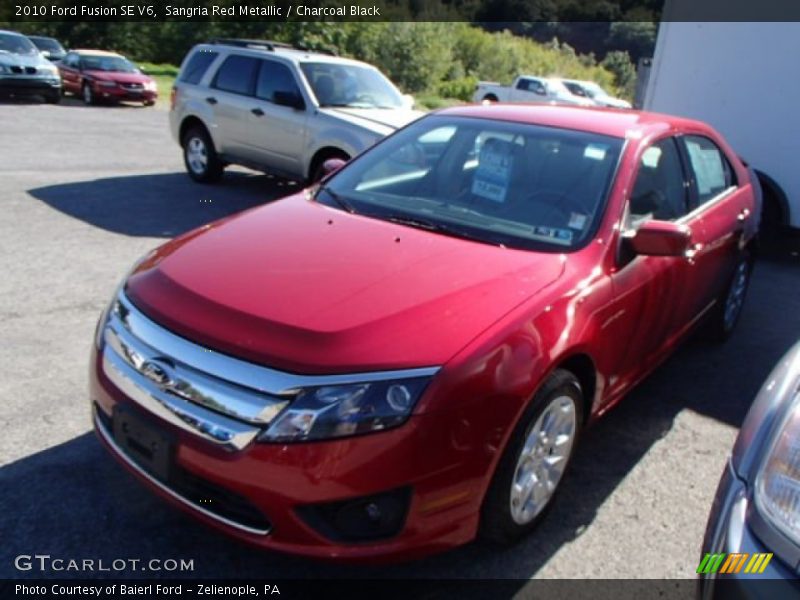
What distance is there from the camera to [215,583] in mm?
2500

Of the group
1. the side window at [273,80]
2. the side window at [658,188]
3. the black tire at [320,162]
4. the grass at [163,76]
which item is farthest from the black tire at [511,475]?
the grass at [163,76]

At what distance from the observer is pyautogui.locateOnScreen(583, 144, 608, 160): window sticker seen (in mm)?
3469

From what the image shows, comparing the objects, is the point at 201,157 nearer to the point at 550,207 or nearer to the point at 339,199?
the point at 339,199

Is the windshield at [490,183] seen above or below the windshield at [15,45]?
above

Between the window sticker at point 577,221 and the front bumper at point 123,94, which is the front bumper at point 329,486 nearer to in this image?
the window sticker at point 577,221

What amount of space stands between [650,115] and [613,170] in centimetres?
104

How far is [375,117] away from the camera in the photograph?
796 cm

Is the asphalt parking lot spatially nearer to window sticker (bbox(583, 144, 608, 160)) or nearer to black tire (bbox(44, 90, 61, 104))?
window sticker (bbox(583, 144, 608, 160))

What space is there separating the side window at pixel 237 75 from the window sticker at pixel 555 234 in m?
6.44

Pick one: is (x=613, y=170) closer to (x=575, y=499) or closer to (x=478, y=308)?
(x=478, y=308)

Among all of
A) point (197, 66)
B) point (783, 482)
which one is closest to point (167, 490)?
point (783, 482)

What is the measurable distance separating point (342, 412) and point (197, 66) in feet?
27.7

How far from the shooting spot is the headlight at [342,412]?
218 centimetres

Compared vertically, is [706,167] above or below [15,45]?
above
